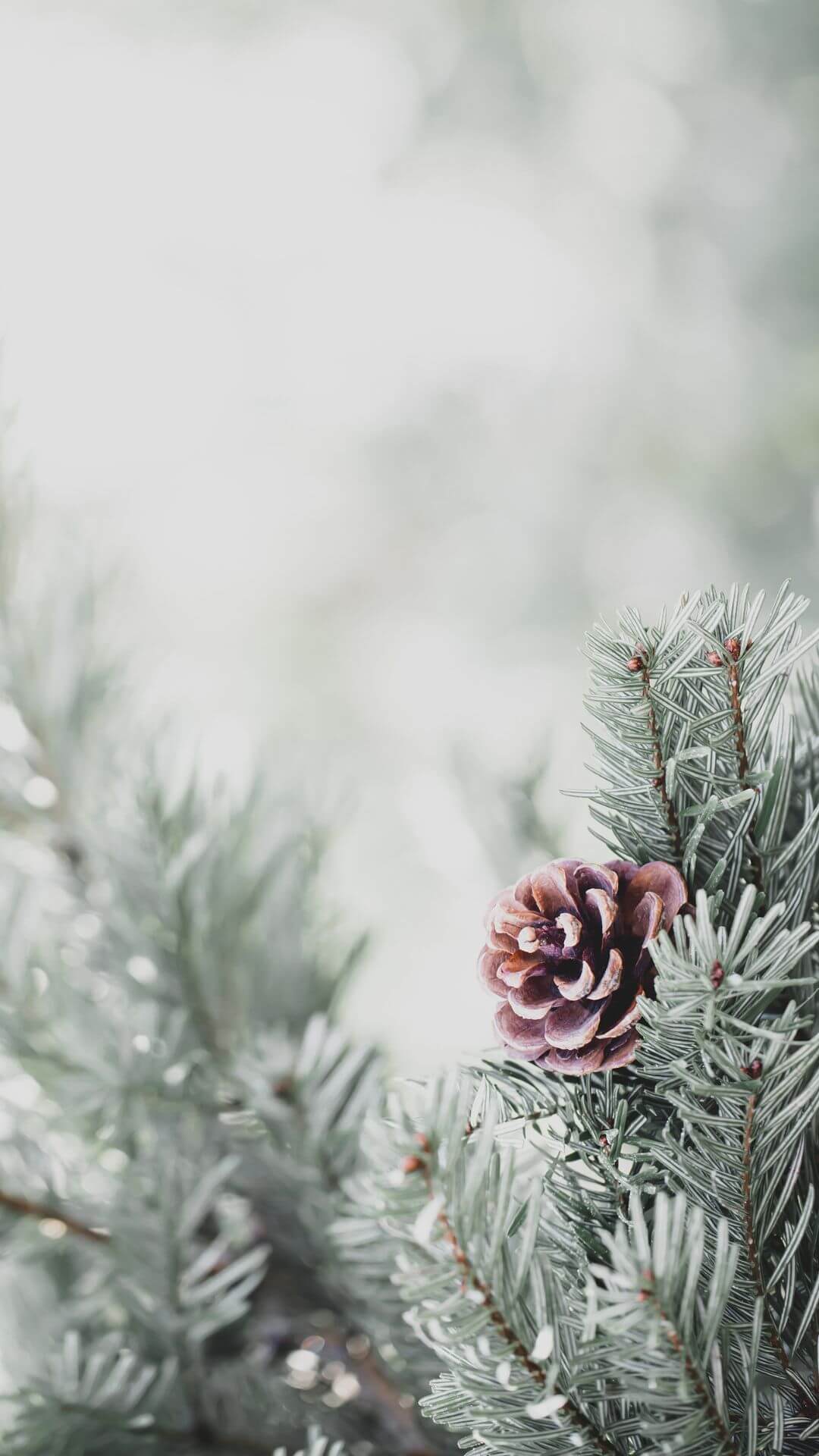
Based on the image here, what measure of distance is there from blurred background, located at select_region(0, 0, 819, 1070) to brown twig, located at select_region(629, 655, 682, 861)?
45 centimetres

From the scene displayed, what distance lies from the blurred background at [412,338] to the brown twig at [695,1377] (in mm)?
479

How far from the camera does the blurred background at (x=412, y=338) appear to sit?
0.64m

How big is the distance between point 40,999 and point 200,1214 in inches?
3.0

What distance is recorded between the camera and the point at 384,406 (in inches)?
30.8

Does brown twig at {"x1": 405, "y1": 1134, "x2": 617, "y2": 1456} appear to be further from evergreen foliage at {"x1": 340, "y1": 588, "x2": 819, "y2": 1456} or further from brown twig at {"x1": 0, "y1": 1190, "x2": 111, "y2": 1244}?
brown twig at {"x1": 0, "y1": 1190, "x2": 111, "y2": 1244}

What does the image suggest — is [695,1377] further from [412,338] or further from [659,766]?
[412,338]

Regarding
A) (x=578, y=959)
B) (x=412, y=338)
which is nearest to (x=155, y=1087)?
(x=578, y=959)

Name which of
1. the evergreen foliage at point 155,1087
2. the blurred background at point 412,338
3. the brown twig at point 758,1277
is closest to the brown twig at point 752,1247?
the brown twig at point 758,1277

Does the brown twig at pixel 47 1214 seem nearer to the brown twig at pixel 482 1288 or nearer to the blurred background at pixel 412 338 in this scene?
the brown twig at pixel 482 1288

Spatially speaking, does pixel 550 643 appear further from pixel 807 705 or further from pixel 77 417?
pixel 807 705

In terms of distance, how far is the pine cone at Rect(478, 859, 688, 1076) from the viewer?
17 cm

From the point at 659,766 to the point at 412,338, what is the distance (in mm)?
664

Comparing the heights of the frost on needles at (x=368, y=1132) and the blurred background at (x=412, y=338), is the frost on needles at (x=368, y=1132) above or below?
below

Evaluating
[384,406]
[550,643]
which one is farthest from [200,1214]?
[384,406]
